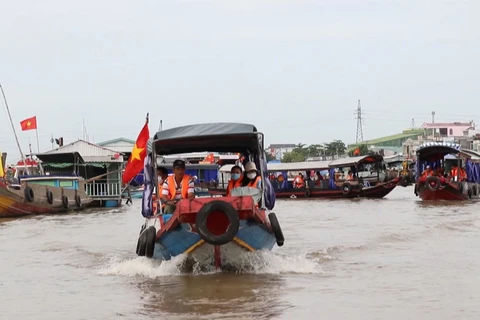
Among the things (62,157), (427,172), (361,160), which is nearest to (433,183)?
(427,172)

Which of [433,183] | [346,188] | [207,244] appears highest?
[207,244]

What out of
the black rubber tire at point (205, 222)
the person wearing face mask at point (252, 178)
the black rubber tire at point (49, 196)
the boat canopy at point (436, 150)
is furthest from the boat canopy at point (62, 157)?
the black rubber tire at point (205, 222)

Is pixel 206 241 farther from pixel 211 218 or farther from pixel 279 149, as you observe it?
pixel 279 149

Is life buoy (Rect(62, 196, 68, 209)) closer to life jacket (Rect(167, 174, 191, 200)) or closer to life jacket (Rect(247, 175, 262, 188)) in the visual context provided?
life jacket (Rect(167, 174, 191, 200))

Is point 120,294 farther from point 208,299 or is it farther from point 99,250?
point 99,250

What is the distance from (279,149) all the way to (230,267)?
8375cm

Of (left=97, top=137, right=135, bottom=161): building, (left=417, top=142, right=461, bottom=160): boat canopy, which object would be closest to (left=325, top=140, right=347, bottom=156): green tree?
(left=97, top=137, right=135, bottom=161): building

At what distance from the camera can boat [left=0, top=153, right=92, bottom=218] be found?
20.9m

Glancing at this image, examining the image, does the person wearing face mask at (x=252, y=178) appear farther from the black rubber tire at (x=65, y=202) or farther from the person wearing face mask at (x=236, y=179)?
the black rubber tire at (x=65, y=202)

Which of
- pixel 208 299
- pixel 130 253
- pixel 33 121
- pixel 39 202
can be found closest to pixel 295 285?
pixel 208 299

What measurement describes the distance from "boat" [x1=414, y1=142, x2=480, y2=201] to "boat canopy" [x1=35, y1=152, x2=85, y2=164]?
37.8 ft

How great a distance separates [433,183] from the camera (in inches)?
969

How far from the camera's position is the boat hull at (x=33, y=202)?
20.8 meters

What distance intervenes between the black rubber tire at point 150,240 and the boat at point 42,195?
12452mm
